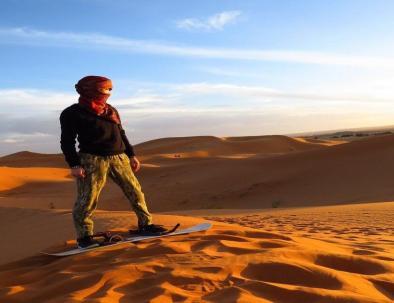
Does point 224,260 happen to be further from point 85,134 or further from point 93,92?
point 93,92

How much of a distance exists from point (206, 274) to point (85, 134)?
2164 millimetres

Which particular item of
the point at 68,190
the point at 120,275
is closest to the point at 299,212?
the point at 120,275

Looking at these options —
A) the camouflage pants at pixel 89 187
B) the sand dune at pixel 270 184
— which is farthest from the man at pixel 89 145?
the sand dune at pixel 270 184

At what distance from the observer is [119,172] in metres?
5.52

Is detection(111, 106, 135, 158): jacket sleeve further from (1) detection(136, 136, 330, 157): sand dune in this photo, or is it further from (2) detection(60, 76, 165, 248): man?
(1) detection(136, 136, 330, 157): sand dune

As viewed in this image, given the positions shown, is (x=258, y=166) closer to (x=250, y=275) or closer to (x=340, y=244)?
(x=340, y=244)

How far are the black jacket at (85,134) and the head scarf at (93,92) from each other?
0.21 ft

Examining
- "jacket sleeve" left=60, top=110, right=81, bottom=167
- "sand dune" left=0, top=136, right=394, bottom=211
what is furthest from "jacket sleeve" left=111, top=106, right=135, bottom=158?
"sand dune" left=0, top=136, right=394, bottom=211

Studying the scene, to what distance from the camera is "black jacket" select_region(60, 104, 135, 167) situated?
5.16 meters

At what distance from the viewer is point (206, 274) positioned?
3926mm

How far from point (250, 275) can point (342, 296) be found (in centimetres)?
82

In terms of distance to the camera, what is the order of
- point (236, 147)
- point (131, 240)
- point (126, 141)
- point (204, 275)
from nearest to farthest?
point (204, 275)
point (131, 240)
point (126, 141)
point (236, 147)

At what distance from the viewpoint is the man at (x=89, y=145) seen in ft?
17.0

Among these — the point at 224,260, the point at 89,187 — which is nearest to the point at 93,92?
the point at 89,187
